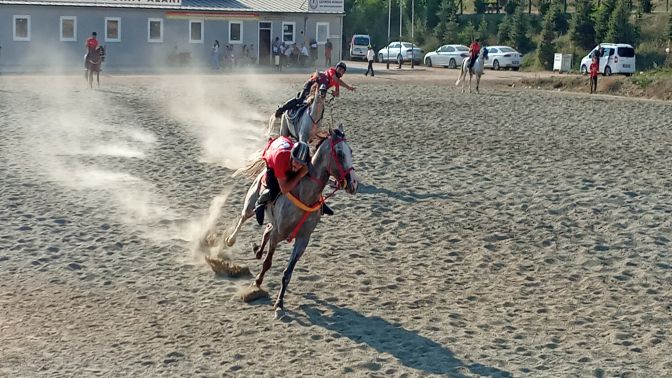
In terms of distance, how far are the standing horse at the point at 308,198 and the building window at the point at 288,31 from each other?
5090 centimetres

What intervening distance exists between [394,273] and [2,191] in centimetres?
708

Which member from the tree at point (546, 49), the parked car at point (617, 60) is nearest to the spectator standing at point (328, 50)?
the tree at point (546, 49)

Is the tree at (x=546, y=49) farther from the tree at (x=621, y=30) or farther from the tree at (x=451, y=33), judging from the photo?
the tree at (x=451, y=33)

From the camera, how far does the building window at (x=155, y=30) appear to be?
56469 mm

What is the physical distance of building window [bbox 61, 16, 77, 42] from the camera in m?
54.5

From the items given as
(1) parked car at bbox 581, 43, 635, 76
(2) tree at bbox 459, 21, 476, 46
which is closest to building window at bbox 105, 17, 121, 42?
(2) tree at bbox 459, 21, 476, 46

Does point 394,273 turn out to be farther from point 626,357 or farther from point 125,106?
point 125,106

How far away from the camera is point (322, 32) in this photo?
202ft

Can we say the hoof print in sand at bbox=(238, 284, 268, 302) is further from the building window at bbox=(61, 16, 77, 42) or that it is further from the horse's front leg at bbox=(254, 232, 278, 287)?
the building window at bbox=(61, 16, 77, 42)

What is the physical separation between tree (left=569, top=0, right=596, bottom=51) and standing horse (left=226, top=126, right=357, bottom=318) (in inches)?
2014

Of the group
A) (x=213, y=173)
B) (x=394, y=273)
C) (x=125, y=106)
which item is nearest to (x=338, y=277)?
A: (x=394, y=273)

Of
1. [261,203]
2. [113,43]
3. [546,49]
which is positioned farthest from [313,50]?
[261,203]

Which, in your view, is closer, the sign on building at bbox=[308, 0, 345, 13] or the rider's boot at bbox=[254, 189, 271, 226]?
the rider's boot at bbox=[254, 189, 271, 226]

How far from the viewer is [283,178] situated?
32.4ft
